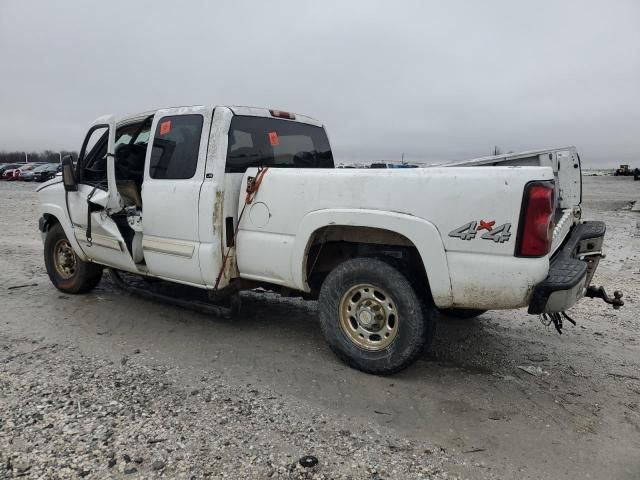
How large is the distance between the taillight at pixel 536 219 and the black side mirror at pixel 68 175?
447 centimetres

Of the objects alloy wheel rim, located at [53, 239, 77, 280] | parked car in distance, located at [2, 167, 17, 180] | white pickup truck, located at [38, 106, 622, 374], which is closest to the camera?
white pickup truck, located at [38, 106, 622, 374]

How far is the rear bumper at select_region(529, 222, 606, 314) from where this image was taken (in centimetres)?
308

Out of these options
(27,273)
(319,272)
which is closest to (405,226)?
(319,272)

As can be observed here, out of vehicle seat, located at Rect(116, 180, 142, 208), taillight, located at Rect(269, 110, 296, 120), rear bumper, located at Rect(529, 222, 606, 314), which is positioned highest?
taillight, located at Rect(269, 110, 296, 120)

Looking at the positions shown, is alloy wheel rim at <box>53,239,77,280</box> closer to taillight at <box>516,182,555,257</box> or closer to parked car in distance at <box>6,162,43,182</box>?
taillight at <box>516,182,555,257</box>

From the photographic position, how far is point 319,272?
4.34 m

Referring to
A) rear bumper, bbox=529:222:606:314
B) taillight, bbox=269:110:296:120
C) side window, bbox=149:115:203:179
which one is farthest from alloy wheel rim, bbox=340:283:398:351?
taillight, bbox=269:110:296:120

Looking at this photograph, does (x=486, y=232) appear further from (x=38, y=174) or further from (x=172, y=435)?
(x=38, y=174)

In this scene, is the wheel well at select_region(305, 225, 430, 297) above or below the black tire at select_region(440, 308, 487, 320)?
above

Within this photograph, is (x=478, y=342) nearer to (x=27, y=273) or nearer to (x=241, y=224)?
(x=241, y=224)

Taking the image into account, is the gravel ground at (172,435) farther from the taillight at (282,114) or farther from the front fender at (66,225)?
the taillight at (282,114)

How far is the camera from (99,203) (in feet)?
16.5

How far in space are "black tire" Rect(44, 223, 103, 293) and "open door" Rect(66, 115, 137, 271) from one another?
41 centimetres

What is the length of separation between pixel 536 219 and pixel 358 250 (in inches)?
59.9
